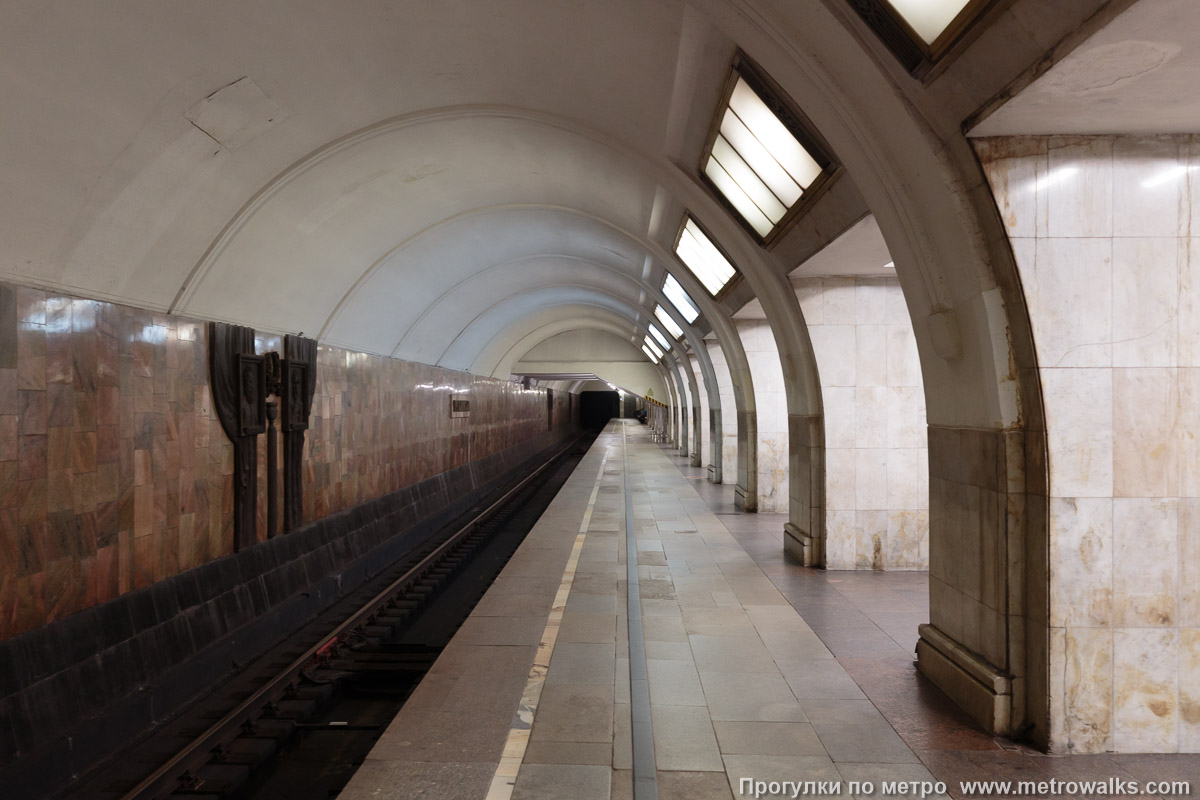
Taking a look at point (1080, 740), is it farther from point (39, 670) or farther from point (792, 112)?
point (39, 670)

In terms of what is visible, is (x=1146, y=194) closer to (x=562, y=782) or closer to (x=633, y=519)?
(x=562, y=782)

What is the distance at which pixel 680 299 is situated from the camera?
1468 cm

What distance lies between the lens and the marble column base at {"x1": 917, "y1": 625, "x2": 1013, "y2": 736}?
149 inches

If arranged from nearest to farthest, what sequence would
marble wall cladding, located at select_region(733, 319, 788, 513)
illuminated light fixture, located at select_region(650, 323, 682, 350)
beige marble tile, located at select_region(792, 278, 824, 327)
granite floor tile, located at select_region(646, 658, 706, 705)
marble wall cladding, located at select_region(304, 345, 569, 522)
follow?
granite floor tile, located at select_region(646, 658, 706, 705)
beige marble tile, located at select_region(792, 278, 824, 327)
marble wall cladding, located at select_region(304, 345, 569, 522)
marble wall cladding, located at select_region(733, 319, 788, 513)
illuminated light fixture, located at select_region(650, 323, 682, 350)

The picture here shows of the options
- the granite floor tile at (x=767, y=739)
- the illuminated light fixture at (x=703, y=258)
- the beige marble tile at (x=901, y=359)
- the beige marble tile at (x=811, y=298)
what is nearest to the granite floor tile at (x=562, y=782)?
the granite floor tile at (x=767, y=739)

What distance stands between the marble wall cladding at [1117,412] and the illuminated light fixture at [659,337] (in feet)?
59.7

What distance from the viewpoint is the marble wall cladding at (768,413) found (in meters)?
11.5

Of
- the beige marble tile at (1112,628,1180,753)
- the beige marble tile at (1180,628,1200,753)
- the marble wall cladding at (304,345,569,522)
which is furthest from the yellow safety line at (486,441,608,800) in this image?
the marble wall cladding at (304,345,569,522)

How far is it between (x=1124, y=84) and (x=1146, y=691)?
2.85m

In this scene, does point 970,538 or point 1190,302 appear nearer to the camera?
point 1190,302

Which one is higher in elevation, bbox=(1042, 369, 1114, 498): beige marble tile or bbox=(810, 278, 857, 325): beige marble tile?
bbox=(810, 278, 857, 325): beige marble tile

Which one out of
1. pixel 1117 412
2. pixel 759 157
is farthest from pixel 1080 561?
pixel 759 157

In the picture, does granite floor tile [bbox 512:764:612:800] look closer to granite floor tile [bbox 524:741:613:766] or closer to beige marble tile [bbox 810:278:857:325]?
granite floor tile [bbox 524:741:613:766]

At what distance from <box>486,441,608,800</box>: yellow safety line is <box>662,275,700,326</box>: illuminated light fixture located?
7883 millimetres
